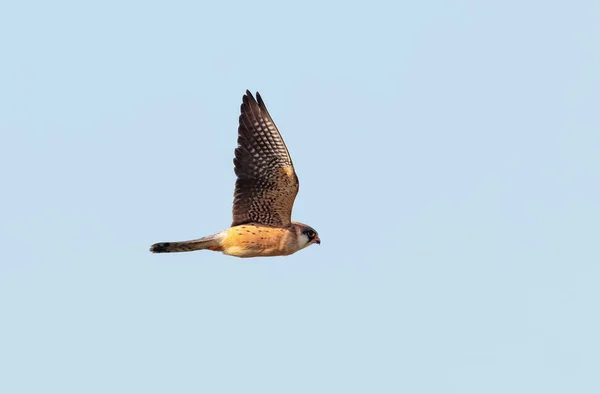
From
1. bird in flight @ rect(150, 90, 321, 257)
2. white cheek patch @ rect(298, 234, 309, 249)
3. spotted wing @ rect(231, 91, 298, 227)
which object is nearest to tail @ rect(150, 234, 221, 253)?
bird in flight @ rect(150, 90, 321, 257)

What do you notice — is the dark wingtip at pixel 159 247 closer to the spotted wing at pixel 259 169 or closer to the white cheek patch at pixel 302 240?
the spotted wing at pixel 259 169

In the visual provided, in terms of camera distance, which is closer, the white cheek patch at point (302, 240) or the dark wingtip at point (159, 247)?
the dark wingtip at point (159, 247)

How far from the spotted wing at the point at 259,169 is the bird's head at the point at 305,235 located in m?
0.43

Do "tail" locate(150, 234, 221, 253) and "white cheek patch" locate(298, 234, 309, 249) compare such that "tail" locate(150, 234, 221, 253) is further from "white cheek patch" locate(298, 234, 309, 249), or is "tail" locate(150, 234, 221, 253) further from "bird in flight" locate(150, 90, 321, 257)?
"white cheek patch" locate(298, 234, 309, 249)

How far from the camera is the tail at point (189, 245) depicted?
15.0m

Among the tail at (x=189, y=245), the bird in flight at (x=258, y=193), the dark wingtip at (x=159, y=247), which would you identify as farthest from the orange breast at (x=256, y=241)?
the dark wingtip at (x=159, y=247)

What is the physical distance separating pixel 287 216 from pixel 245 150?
127cm

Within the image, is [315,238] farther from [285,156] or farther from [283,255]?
[285,156]

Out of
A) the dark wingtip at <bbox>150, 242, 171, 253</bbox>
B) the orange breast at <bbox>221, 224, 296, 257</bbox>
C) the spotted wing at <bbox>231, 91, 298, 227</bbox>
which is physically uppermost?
the spotted wing at <bbox>231, 91, 298, 227</bbox>

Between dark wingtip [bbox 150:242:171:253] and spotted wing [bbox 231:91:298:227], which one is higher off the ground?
spotted wing [bbox 231:91:298:227]

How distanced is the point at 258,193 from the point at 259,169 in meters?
0.39

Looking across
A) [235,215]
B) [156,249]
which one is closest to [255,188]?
[235,215]

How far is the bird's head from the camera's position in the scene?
1572cm

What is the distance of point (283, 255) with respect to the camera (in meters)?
15.8
